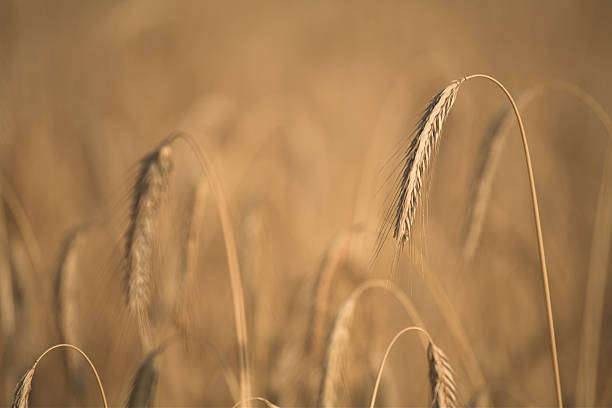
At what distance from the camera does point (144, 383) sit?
3.31 feet

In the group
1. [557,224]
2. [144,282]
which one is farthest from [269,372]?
[557,224]

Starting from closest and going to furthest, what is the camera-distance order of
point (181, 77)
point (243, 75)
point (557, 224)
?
point (557, 224) → point (181, 77) → point (243, 75)

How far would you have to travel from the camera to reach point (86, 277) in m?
2.70

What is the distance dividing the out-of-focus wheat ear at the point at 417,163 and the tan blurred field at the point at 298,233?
0.20 ft

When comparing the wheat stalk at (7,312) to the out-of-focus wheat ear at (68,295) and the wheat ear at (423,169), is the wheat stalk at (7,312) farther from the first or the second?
the wheat ear at (423,169)

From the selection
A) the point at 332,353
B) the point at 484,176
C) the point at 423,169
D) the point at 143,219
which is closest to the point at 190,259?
the point at 143,219

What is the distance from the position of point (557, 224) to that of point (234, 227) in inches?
73.5

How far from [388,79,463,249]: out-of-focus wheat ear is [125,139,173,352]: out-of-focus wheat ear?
0.59 meters

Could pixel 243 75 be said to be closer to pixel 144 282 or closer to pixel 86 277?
pixel 86 277

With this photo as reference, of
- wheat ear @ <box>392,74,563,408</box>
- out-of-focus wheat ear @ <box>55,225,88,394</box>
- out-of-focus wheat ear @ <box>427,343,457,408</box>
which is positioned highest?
wheat ear @ <box>392,74,563,408</box>

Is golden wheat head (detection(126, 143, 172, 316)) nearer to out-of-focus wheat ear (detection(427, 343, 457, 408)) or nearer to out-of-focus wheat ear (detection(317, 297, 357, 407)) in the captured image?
out-of-focus wheat ear (detection(317, 297, 357, 407))

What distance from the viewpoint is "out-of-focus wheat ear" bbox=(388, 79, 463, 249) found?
0.68 metres

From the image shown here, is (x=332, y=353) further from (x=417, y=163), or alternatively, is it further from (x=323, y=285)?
(x=417, y=163)

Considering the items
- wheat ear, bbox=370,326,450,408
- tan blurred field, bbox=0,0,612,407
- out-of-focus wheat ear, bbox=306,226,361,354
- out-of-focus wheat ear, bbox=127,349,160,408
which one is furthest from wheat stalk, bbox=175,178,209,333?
wheat ear, bbox=370,326,450,408
